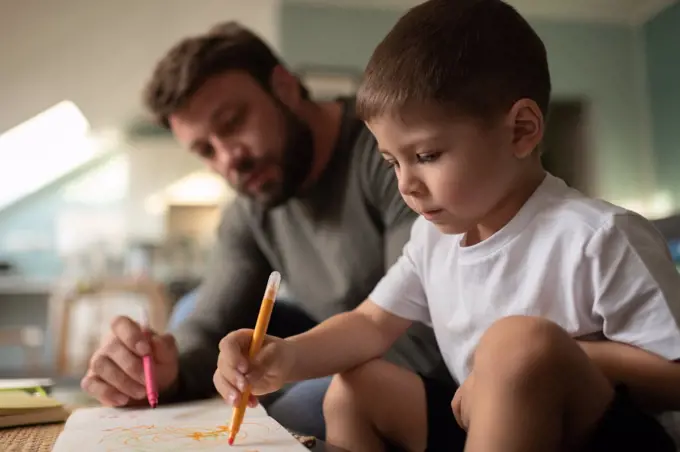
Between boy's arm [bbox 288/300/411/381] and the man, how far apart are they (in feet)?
0.59

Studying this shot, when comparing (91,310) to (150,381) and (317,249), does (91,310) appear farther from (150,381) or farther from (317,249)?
(150,381)

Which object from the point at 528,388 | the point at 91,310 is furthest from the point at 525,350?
the point at 91,310

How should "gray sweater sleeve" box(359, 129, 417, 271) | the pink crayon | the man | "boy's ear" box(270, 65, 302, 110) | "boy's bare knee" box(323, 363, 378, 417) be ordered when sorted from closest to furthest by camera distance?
"boy's bare knee" box(323, 363, 378, 417) < the pink crayon < "gray sweater sleeve" box(359, 129, 417, 271) < the man < "boy's ear" box(270, 65, 302, 110)

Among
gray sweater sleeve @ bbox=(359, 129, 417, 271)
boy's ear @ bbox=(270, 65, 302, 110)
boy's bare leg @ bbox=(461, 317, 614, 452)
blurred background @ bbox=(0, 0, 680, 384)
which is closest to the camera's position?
boy's bare leg @ bbox=(461, 317, 614, 452)

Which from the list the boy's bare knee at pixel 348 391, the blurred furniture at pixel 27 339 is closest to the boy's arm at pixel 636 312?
the boy's bare knee at pixel 348 391

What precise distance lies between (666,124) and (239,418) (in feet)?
9.94

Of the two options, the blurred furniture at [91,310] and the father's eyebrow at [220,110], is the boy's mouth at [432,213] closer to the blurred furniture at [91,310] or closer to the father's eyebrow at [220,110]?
the father's eyebrow at [220,110]

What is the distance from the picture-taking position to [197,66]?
3.36 feet

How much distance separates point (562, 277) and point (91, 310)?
3.42m

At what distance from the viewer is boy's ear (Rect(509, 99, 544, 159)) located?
569mm

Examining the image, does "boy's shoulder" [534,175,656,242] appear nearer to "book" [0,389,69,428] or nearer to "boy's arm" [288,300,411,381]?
Result: "boy's arm" [288,300,411,381]

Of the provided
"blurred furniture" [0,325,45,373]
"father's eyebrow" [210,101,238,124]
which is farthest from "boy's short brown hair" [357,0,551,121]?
"blurred furniture" [0,325,45,373]

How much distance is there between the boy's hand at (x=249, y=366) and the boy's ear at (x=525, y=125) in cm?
27

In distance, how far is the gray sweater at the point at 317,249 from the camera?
36.2 inches
